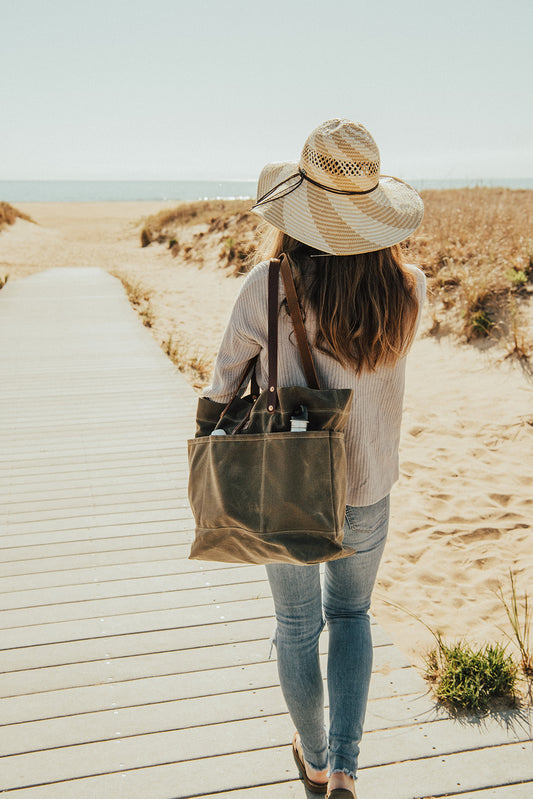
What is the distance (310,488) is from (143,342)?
6355mm

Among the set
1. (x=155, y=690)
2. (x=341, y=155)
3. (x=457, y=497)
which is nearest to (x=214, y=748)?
(x=155, y=690)

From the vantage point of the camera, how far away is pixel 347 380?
1311 mm

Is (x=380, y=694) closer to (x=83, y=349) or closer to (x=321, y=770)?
(x=321, y=770)

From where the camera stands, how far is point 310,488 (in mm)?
1239

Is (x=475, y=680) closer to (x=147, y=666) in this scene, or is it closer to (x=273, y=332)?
(x=147, y=666)

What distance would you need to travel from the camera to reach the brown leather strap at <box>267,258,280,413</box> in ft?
3.98

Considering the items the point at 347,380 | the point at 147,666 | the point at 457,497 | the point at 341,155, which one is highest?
the point at 341,155

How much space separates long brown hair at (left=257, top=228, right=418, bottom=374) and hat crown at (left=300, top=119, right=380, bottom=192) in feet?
0.48

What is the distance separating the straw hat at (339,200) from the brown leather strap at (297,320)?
0.23 ft

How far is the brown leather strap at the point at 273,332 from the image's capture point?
47.7 inches

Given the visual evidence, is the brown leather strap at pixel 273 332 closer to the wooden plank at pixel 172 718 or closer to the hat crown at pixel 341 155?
the hat crown at pixel 341 155

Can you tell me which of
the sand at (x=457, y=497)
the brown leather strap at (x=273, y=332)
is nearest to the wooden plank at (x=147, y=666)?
the sand at (x=457, y=497)

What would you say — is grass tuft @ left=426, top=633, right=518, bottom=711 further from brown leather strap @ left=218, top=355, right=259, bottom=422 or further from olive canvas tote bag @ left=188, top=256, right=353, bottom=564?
brown leather strap @ left=218, top=355, right=259, bottom=422

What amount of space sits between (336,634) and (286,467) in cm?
53
